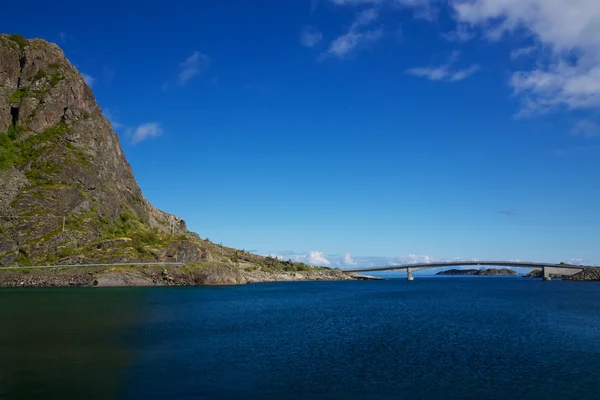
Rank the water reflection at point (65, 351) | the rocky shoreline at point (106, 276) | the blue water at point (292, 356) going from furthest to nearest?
the rocky shoreline at point (106, 276)
the blue water at point (292, 356)
the water reflection at point (65, 351)

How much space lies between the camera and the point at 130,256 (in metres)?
169

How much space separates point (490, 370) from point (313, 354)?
689 inches

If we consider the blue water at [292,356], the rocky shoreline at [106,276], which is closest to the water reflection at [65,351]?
the blue water at [292,356]

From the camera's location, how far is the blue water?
33.6 metres

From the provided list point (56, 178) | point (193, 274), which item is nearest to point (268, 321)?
point (193, 274)

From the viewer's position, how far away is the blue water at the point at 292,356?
33.6 metres

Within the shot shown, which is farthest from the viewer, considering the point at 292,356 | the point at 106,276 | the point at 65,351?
the point at 106,276

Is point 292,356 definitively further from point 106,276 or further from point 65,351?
point 106,276

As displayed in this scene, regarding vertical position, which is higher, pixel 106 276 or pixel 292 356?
pixel 106 276

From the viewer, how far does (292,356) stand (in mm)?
46281

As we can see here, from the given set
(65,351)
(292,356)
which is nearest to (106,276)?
(65,351)

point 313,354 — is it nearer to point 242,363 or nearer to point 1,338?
point 242,363

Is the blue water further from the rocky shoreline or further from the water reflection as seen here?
the rocky shoreline

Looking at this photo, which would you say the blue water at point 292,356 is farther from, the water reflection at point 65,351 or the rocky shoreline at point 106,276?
the rocky shoreline at point 106,276
